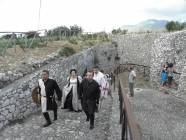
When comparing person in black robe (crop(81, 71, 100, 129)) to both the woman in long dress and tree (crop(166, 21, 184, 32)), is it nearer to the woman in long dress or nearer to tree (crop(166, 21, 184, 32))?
the woman in long dress

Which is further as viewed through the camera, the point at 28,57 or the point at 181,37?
the point at 181,37

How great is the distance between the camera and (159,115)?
10.2m

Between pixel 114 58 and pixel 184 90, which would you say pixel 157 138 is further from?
pixel 114 58

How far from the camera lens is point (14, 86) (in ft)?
27.7

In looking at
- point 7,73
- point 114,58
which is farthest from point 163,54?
point 7,73

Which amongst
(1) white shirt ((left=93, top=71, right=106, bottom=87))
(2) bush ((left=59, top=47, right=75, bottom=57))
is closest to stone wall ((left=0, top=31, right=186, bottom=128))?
(2) bush ((left=59, top=47, right=75, bottom=57))

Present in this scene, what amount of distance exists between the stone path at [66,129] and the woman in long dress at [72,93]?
335mm

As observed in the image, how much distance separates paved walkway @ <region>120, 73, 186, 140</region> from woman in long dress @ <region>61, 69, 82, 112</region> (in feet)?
6.17

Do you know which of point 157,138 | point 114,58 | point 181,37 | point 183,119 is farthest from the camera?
point 114,58

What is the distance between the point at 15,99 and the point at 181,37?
12.4m

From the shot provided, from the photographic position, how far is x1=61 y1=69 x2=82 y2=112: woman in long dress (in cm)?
870

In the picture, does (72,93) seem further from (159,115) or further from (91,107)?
(159,115)

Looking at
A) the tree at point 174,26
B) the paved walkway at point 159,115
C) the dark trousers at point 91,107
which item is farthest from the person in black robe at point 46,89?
the tree at point 174,26

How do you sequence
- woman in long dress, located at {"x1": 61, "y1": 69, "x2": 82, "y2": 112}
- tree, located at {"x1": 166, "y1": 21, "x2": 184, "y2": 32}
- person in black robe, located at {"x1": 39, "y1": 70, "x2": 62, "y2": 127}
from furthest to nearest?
tree, located at {"x1": 166, "y1": 21, "x2": 184, "y2": 32} < woman in long dress, located at {"x1": 61, "y1": 69, "x2": 82, "y2": 112} < person in black robe, located at {"x1": 39, "y1": 70, "x2": 62, "y2": 127}
